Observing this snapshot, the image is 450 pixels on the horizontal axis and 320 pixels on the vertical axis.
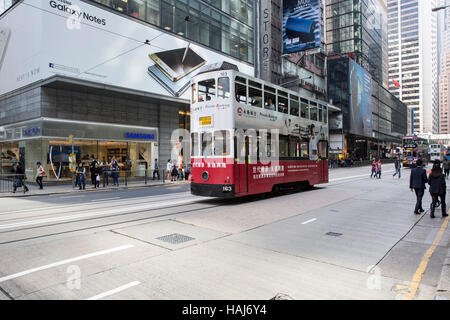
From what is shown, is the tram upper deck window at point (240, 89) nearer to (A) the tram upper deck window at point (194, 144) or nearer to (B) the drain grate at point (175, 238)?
(A) the tram upper deck window at point (194, 144)

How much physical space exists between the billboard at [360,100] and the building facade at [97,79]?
44.6m

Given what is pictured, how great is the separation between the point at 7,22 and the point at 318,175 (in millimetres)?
24802

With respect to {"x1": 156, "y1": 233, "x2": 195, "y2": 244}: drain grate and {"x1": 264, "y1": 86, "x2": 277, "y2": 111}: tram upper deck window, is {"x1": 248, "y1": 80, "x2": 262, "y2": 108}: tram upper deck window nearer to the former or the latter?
{"x1": 264, "y1": 86, "x2": 277, "y2": 111}: tram upper deck window

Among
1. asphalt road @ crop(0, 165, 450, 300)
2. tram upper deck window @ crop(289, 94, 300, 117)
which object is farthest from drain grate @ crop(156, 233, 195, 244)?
tram upper deck window @ crop(289, 94, 300, 117)

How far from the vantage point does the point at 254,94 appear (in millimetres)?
11398

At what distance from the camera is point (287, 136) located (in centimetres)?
1317

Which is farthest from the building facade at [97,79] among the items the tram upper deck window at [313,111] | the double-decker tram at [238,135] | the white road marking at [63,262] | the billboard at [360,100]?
the billboard at [360,100]

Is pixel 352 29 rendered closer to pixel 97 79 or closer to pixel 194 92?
pixel 97 79

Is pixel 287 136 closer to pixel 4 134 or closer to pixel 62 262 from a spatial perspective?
pixel 62 262

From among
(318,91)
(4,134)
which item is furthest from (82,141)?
(318,91)

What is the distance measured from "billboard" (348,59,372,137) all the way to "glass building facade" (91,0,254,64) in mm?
36732

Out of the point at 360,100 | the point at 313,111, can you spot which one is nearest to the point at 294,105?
the point at 313,111

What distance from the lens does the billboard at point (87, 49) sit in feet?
61.7

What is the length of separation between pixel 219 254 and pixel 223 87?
6649 mm
